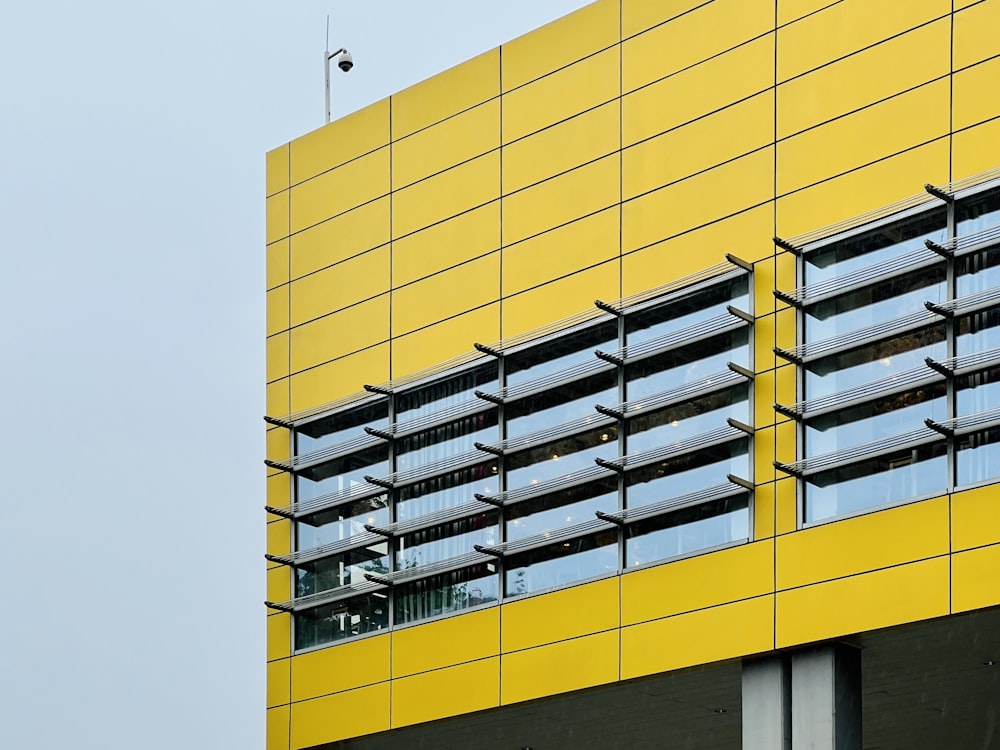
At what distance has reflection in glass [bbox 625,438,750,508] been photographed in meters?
28.7

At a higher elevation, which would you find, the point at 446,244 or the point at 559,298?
the point at 446,244

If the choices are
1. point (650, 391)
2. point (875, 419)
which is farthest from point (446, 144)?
point (875, 419)

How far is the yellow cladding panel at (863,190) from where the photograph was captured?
89.8 ft

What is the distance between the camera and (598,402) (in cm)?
3039

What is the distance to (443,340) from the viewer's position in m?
32.9

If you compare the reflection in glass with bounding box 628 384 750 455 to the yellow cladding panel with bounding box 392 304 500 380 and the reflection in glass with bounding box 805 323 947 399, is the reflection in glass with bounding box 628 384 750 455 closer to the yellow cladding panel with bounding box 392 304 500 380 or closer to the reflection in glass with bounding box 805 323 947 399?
the reflection in glass with bounding box 805 323 947 399

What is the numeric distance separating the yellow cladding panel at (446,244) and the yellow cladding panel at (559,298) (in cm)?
115

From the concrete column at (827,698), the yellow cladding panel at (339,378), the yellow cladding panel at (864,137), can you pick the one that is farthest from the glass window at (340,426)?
the concrete column at (827,698)

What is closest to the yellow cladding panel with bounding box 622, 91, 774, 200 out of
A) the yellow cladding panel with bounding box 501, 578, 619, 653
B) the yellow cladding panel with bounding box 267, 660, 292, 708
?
the yellow cladding panel with bounding box 501, 578, 619, 653

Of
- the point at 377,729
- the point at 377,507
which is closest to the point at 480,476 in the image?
the point at 377,507

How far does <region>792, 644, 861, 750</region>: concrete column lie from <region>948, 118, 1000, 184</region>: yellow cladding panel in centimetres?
614

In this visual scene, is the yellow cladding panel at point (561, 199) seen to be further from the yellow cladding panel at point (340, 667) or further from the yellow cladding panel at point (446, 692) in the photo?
the yellow cladding panel at point (340, 667)

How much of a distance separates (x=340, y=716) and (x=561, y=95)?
9.79m

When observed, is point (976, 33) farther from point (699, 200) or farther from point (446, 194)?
point (446, 194)
